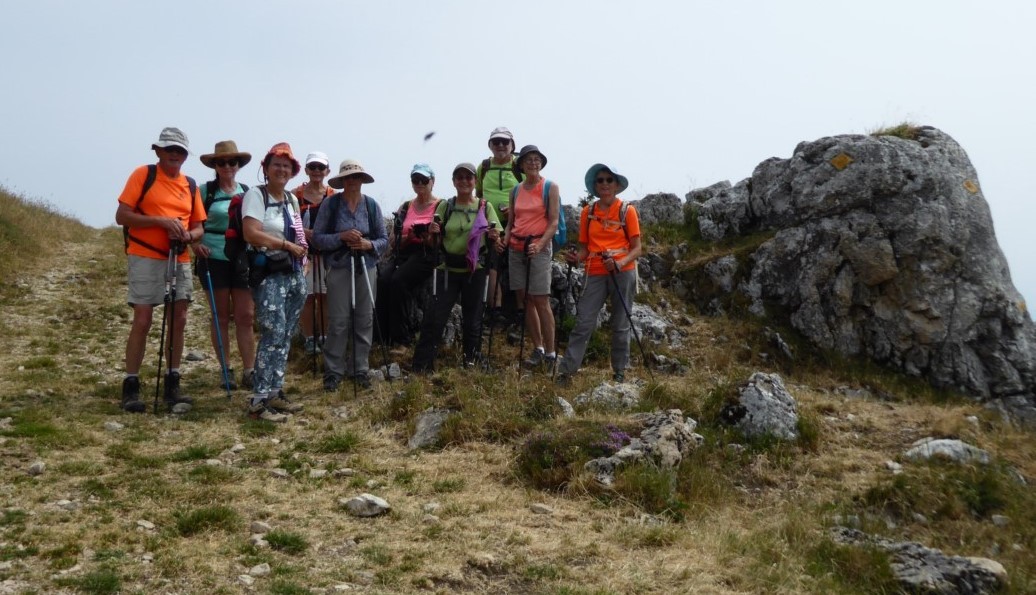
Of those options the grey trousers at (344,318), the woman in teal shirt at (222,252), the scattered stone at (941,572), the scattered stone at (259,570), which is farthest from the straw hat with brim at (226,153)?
the scattered stone at (941,572)

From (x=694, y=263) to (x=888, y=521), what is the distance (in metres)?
7.94

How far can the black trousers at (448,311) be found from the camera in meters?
9.74

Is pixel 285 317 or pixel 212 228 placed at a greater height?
pixel 212 228

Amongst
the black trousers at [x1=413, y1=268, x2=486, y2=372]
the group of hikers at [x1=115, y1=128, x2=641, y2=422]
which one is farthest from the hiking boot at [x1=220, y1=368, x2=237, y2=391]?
the black trousers at [x1=413, y1=268, x2=486, y2=372]

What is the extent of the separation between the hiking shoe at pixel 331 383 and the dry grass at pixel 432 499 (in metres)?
0.19

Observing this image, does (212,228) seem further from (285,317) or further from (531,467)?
(531,467)

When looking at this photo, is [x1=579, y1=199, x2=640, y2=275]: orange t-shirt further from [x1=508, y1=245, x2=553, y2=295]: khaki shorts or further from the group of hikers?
[x1=508, y1=245, x2=553, y2=295]: khaki shorts

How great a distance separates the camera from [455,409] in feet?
25.9

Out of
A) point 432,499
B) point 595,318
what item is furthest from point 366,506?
point 595,318

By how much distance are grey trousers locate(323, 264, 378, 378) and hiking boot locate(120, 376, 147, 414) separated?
2058 mm

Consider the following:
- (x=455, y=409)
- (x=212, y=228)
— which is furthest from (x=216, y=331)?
(x=455, y=409)

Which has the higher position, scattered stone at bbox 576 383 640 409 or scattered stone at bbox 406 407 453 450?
scattered stone at bbox 576 383 640 409

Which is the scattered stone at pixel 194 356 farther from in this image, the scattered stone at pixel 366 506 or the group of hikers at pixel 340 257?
the scattered stone at pixel 366 506

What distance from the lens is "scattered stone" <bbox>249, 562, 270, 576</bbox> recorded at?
14.9ft
